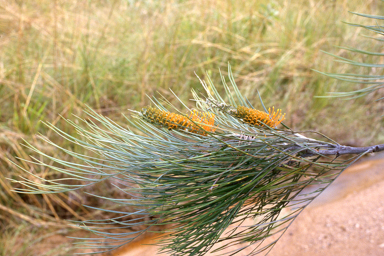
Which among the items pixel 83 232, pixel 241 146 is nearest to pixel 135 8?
pixel 83 232

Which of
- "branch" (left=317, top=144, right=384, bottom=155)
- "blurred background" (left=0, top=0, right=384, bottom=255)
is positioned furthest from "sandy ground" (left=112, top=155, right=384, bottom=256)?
"branch" (left=317, top=144, right=384, bottom=155)

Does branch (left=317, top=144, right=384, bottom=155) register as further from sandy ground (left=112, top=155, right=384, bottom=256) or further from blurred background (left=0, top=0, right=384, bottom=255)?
blurred background (left=0, top=0, right=384, bottom=255)

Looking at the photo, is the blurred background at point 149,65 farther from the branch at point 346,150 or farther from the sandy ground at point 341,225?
the branch at point 346,150

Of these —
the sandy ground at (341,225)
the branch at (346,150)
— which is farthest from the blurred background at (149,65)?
the branch at (346,150)

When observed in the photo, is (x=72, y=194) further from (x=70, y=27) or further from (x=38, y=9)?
(x=38, y=9)

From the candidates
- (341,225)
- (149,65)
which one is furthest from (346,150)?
(149,65)

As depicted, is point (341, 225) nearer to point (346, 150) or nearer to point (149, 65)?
point (346, 150)
